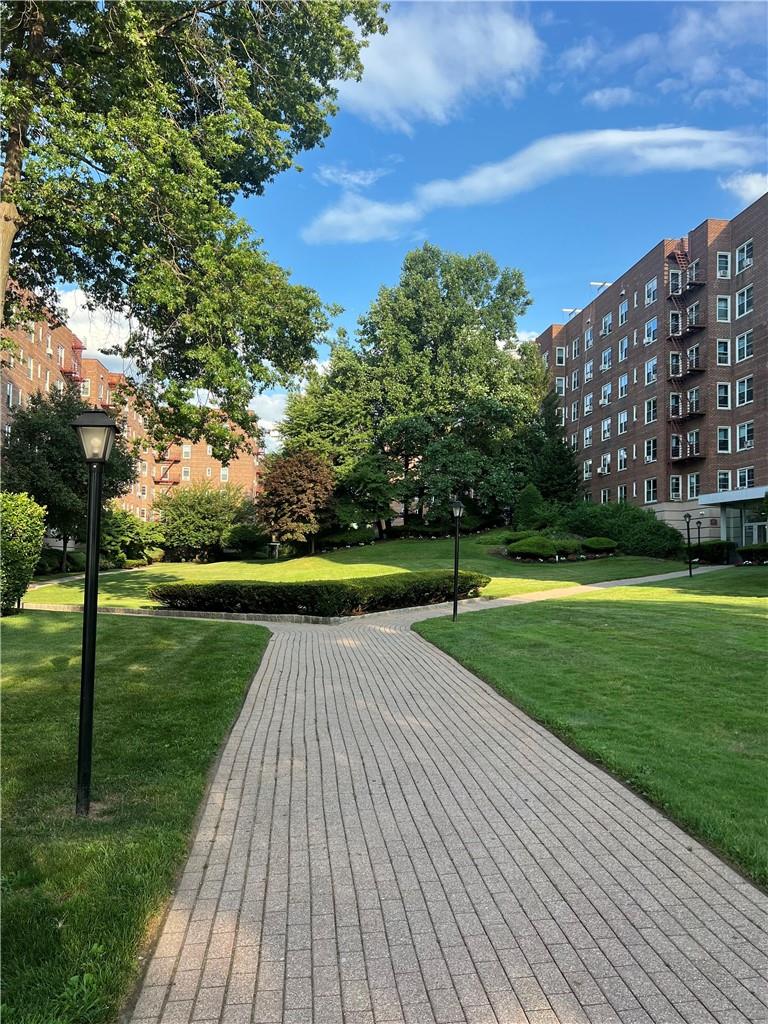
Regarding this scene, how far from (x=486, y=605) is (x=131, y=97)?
15.9 m

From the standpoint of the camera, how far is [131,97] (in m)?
12.5

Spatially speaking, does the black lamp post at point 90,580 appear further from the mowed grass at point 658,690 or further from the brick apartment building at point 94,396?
the brick apartment building at point 94,396

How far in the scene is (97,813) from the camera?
472 cm

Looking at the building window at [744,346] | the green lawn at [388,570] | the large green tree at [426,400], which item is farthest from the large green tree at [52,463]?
the building window at [744,346]

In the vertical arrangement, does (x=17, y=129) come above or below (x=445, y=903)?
above

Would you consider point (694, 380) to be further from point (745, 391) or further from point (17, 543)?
Result: point (17, 543)

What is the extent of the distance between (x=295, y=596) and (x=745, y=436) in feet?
113

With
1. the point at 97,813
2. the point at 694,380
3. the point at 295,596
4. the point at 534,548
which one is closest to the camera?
the point at 97,813

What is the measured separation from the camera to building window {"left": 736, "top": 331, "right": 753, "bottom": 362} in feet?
135

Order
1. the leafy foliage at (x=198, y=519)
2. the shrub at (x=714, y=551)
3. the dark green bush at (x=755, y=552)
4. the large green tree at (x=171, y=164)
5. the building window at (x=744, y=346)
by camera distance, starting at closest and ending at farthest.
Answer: the large green tree at (x=171, y=164), the dark green bush at (x=755, y=552), the shrub at (x=714, y=551), the building window at (x=744, y=346), the leafy foliage at (x=198, y=519)

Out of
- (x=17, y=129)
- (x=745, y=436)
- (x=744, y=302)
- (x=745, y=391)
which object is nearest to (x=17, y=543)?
(x=17, y=129)

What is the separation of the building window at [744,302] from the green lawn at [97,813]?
4202 centimetres

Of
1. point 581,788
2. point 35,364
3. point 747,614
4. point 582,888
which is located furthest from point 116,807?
point 35,364

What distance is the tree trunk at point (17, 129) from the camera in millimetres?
11762
